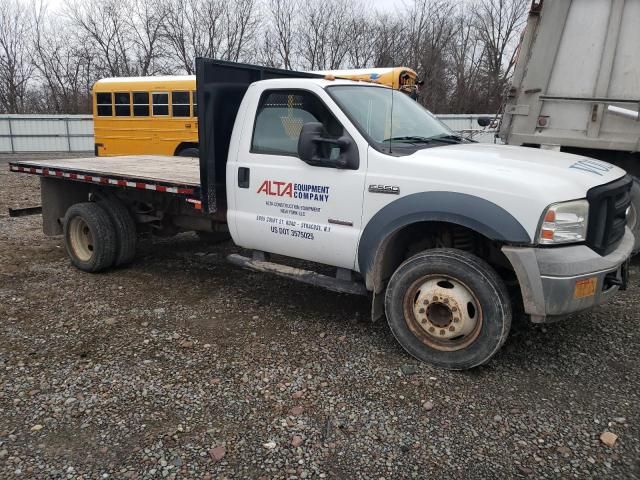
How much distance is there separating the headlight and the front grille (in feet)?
0.29

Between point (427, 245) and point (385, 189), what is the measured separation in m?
0.64

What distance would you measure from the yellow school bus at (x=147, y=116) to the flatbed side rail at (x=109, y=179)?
277 inches

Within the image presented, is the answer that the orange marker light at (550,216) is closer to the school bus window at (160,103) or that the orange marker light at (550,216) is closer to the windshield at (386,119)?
the windshield at (386,119)

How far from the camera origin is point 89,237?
20.3 ft

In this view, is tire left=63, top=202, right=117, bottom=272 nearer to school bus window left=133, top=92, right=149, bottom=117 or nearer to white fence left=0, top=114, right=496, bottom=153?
school bus window left=133, top=92, right=149, bottom=117

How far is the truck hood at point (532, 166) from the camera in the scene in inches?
135

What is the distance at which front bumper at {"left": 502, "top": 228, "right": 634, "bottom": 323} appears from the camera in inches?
131

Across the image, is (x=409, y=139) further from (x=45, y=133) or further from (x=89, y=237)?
(x=45, y=133)

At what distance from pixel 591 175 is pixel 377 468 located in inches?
97.3

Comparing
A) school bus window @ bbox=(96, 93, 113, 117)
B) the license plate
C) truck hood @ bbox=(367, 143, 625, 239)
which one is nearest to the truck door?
truck hood @ bbox=(367, 143, 625, 239)

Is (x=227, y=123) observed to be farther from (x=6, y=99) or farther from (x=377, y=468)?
(x=6, y=99)

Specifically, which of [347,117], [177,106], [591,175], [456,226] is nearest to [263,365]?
[456,226]

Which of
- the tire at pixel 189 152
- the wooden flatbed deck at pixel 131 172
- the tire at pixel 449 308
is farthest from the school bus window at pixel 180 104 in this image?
the tire at pixel 449 308

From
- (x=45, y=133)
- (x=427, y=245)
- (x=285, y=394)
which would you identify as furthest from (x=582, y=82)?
(x=45, y=133)
